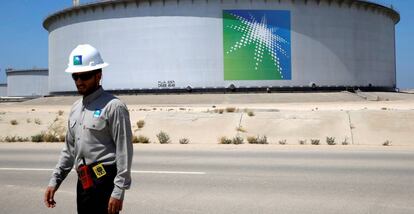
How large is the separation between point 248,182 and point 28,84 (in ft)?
294

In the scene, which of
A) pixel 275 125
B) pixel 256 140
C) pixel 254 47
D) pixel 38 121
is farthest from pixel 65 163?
pixel 254 47

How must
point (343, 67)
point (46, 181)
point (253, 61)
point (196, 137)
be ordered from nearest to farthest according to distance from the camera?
point (46, 181) < point (196, 137) < point (253, 61) < point (343, 67)

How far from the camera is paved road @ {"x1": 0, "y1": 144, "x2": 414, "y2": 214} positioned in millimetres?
7262

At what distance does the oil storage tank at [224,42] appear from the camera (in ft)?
157

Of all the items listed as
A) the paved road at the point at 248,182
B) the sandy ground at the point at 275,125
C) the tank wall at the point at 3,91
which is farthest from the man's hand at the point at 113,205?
the tank wall at the point at 3,91

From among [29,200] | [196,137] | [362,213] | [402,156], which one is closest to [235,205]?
[362,213]

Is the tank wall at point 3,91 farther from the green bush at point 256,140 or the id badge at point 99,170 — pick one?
the id badge at point 99,170

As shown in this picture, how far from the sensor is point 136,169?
11.0 m

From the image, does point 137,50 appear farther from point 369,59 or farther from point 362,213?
point 362,213

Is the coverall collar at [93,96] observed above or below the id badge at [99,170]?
above

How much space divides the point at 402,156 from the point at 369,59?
4464 cm

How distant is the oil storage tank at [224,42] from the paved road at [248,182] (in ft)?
112

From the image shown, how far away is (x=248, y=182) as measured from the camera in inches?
360

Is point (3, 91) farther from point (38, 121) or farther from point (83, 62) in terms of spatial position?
point (83, 62)
